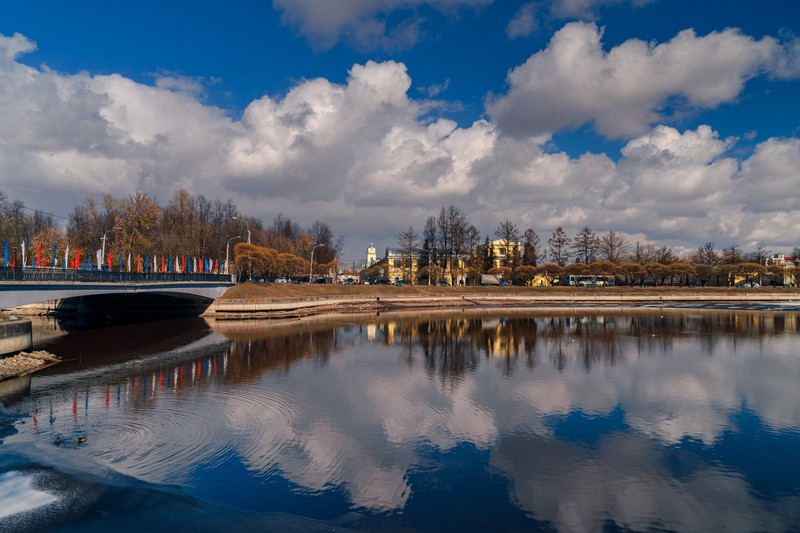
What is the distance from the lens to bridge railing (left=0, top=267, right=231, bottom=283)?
33156mm

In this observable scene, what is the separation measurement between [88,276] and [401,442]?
118 ft

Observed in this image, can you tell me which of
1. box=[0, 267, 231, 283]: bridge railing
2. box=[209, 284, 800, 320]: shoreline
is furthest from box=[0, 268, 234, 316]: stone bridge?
box=[209, 284, 800, 320]: shoreline

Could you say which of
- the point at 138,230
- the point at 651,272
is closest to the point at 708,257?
the point at 651,272

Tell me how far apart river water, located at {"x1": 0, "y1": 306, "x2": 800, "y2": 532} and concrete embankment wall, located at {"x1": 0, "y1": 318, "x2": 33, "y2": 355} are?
351 cm

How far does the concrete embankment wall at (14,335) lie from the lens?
3296 centimetres

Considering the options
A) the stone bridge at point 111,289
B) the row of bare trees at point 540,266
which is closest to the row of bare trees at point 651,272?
the row of bare trees at point 540,266

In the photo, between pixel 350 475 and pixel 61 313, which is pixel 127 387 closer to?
pixel 350 475

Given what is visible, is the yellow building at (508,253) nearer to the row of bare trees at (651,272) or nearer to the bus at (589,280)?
the row of bare trees at (651,272)

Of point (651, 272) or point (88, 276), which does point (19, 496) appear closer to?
point (88, 276)

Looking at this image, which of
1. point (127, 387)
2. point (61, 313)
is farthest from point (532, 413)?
point (61, 313)

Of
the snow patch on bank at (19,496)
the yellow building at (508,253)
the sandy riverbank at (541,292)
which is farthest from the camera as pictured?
the yellow building at (508,253)

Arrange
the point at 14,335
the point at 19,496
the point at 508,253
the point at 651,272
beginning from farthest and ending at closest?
the point at 508,253
the point at 651,272
the point at 14,335
the point at 19,496

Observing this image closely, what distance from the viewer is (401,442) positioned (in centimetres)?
1980

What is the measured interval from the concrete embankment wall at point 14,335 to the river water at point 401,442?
138 inches
